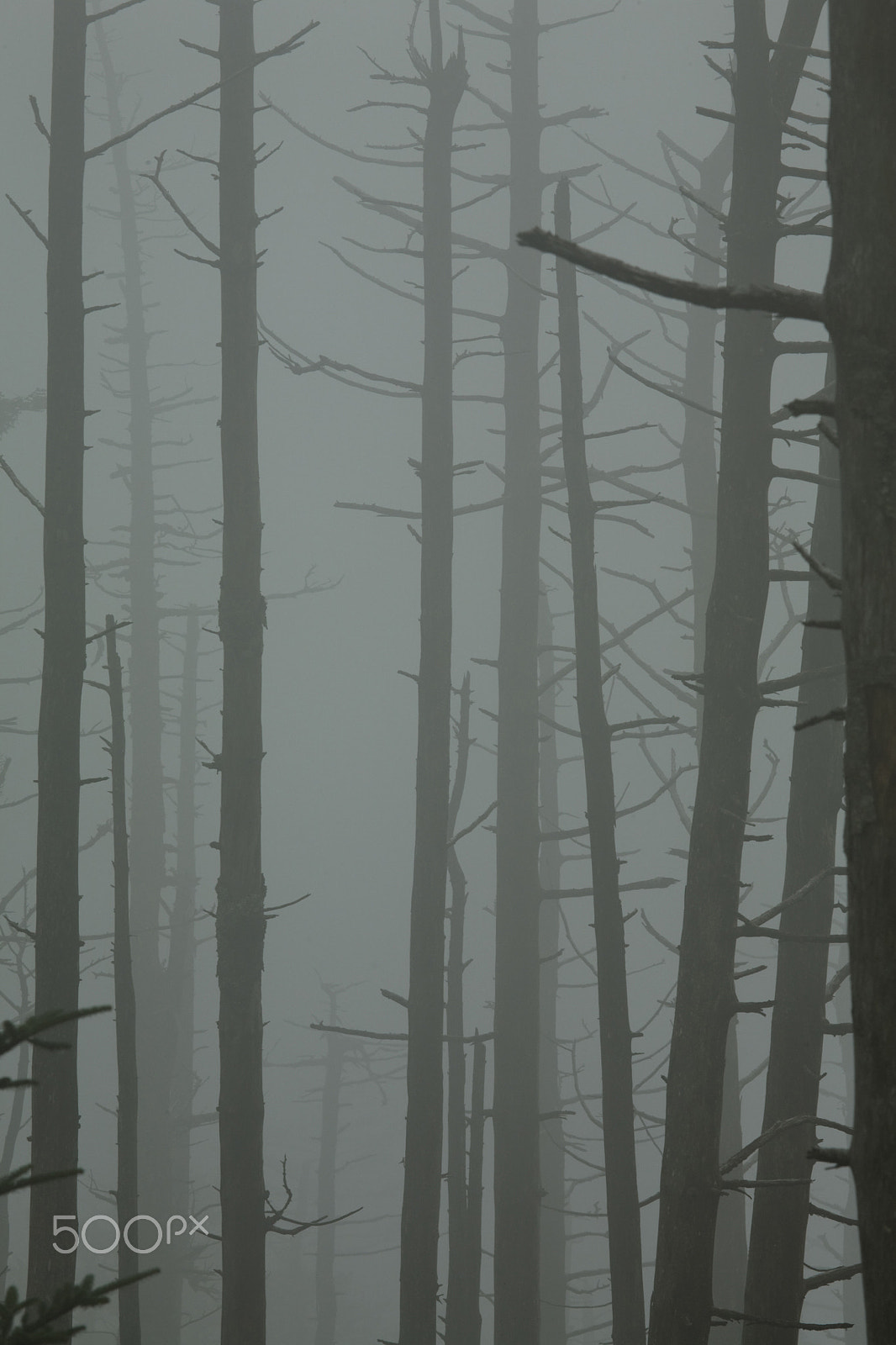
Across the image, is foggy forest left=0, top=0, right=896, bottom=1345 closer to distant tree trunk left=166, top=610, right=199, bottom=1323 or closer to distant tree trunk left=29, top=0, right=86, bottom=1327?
distant tree trunk left=29, top=0, right=86, bottom=1327

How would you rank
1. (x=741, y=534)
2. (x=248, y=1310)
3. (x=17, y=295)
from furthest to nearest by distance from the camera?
(x=17, y=295) < (x=248, y=1310) < (x=741, y=534)

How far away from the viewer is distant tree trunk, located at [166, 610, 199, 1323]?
19375 millimetres

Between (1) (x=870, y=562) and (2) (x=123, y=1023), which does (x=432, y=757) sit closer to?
(2) (x=123, y=1023)

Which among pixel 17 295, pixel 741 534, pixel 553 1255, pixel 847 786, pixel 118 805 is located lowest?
pixel 553 1255

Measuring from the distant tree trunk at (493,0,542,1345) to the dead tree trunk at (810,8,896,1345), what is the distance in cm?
695

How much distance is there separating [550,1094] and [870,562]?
14024mm

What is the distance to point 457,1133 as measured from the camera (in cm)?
965

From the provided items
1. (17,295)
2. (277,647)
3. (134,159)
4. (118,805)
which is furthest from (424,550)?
(134,159)

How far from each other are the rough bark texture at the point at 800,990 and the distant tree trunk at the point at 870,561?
3125 mm

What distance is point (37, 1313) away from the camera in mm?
2246

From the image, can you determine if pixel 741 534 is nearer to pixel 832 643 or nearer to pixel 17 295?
pixel 832 643

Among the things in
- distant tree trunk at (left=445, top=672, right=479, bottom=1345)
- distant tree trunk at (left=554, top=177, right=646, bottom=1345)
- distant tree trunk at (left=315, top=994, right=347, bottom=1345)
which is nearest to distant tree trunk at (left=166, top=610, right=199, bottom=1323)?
distant tree trunk at (left=315, top=994, right=347, bottom=1345)

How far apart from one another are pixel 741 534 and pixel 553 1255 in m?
11.3

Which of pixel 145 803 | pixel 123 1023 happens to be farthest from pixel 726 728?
pixel 145 803
